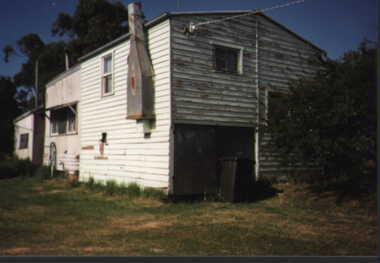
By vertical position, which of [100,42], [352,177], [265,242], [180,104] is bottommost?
[265,242]

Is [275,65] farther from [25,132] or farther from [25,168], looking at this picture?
[25,132]

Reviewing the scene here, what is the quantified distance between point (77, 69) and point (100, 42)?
1380cm

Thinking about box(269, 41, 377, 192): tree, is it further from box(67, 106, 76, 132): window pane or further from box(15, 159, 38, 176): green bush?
box(15, 159, 38, 176): green bush

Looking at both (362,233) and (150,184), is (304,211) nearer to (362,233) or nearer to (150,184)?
(362,233)

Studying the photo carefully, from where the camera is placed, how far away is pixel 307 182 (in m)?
12.3

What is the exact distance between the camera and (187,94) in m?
10.9

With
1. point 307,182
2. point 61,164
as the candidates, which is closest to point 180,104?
point 307,182

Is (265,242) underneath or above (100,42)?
underneath

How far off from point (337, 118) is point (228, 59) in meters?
4.36

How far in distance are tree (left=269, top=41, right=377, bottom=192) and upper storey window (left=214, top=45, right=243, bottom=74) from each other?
241 cm

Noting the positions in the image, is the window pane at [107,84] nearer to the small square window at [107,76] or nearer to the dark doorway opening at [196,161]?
the small square window at [107,76]

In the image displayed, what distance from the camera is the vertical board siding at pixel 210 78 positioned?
10781mm

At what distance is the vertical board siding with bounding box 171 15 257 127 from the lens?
1078 cm

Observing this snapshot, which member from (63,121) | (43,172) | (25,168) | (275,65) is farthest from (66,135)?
(275,65)
